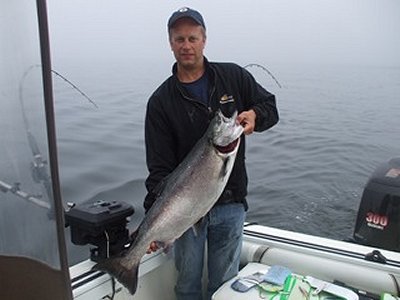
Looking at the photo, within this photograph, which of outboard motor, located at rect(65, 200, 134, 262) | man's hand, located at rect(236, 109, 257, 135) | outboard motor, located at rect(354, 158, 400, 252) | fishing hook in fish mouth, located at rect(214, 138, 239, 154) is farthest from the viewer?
outboard motor, located at rect(354, 158, 400, 252)

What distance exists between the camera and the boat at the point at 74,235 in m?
1.16

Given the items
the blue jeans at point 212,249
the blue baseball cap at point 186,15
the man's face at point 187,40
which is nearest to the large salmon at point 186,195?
the blue jeans at point 212,249

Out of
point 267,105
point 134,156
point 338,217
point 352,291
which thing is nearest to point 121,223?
point 267,105

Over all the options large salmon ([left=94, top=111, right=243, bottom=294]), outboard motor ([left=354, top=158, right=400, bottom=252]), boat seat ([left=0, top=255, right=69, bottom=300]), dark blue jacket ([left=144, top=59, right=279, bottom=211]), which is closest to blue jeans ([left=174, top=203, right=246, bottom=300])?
dark blue jacket ([left=144, top=59, right=279, bottom=211])

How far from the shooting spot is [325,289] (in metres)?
2.73

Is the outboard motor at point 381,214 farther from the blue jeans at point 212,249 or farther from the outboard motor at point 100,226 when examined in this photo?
the outboard motor at point 100,226

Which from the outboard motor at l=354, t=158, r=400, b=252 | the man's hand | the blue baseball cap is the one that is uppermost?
the blue baseball cap

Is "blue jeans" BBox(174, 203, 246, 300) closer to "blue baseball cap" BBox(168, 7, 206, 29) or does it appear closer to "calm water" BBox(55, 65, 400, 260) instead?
"blue baseball cap" BBox(168, 7, 206, 29)

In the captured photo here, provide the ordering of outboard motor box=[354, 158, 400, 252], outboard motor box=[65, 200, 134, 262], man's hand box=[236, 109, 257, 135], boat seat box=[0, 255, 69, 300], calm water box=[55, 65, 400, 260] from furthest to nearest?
calm water box=[55, 65, 400, 260]
outboard motor box=[354, 158, 400, 252]
outboard motor box=[65, 200, 134, 262]
man's hand box=[236, 109, 257, 135]
boat seat box=[0, 255, 69, 300]

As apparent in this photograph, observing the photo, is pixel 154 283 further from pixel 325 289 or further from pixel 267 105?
pixel 267 105

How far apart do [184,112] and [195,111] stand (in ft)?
0.22

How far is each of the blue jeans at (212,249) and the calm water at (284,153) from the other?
3222mm

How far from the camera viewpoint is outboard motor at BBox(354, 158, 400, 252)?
3.97m

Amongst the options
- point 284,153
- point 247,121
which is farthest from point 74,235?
point 284,153
